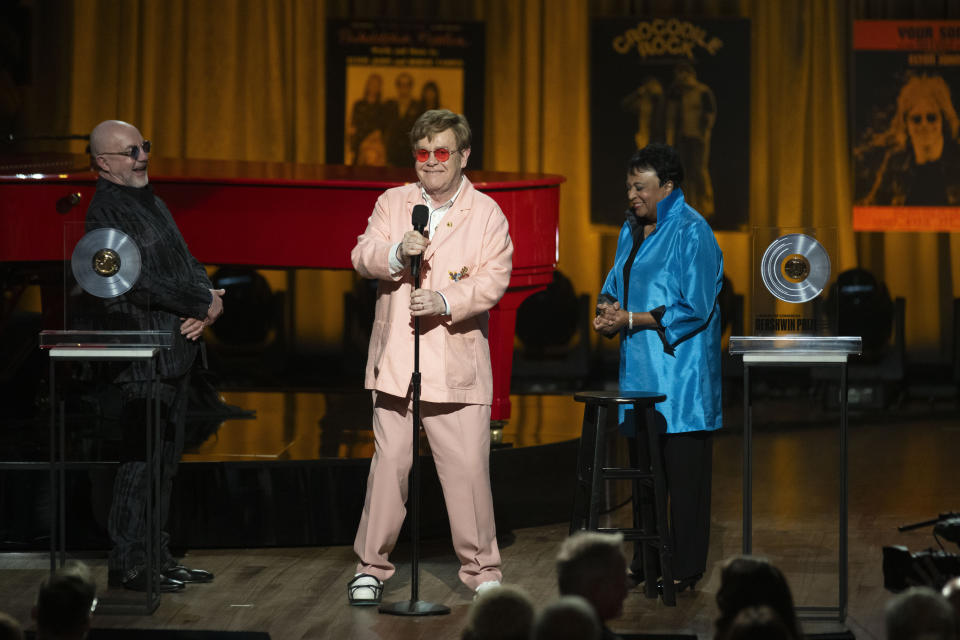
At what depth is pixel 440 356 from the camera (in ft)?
12.2

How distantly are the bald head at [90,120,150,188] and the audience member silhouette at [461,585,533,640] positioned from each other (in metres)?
2.25

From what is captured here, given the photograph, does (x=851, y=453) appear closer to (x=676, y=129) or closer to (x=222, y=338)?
(x=676, y=129)

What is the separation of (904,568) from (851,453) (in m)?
4.00

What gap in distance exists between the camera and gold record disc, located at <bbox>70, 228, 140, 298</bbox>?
363cm

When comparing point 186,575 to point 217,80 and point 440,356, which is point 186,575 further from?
point 217,80

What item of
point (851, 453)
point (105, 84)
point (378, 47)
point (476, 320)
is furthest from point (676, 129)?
point (476, 320)

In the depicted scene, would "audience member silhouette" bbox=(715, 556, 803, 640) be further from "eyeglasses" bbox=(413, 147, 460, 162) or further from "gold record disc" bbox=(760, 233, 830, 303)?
"eyeglasses" bbox=(413, 147, 460, 162)

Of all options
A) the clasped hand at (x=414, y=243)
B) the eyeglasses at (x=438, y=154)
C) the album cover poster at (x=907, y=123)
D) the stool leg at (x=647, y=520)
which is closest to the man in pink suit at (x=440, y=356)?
the eyeglasses at (x=438, y=154)

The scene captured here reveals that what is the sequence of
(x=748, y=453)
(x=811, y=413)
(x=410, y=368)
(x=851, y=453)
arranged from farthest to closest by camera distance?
1. (x=811, y=413)
2. (x=851, y=453)
3. (x=410, y=368)
4. (x=748, y=453)

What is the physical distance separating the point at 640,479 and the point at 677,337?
432 mm

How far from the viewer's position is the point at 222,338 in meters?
9.43

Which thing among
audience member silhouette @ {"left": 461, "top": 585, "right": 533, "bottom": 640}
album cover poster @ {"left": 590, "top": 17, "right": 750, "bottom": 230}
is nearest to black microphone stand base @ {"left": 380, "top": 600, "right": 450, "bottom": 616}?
audience member silhouette @ {"left": 461, "top": 585, "right": 533, "bottom": 640}

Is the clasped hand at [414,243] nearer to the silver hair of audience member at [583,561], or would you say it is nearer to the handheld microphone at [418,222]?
the handheld microphone at [418,222]

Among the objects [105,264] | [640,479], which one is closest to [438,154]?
[105,264]
